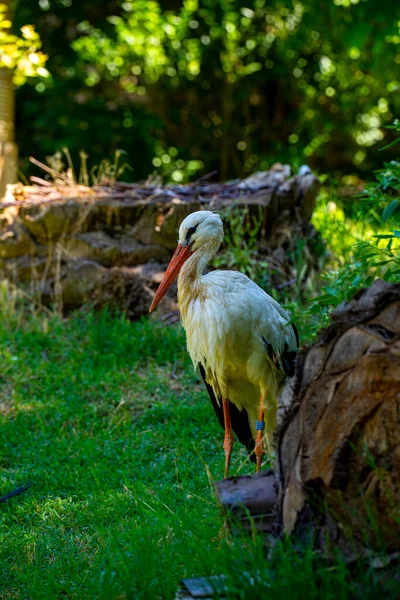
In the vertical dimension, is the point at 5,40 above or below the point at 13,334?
above

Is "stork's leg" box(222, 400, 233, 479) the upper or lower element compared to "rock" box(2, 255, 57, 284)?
lower

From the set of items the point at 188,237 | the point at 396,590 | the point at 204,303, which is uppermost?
the point at 188,237

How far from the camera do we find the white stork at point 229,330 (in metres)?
4.34

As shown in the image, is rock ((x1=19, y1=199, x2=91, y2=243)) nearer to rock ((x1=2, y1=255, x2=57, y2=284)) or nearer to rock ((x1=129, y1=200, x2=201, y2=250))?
rock ((x1=2, y1=255, x2=57, y2=284))

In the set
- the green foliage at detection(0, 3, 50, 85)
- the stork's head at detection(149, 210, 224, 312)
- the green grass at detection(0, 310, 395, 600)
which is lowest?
the green grass at detection(0, 310, 395, 600)

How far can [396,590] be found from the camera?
8.49 feet

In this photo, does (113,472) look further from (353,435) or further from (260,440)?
(353,435)

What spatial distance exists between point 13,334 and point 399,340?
4.74m

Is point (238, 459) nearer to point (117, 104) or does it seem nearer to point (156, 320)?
point (156, 320)

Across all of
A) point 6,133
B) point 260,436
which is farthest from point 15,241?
point 260,436

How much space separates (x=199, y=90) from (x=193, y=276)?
30.1ft

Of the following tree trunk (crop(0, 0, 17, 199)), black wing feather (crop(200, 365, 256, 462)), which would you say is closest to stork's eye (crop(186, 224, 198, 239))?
black wing feather (crop(200, 365, 256, 462))

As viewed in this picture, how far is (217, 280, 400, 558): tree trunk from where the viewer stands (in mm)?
2713

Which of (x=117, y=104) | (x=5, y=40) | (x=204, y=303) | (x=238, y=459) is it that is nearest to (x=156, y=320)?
(x=238, y=459)
